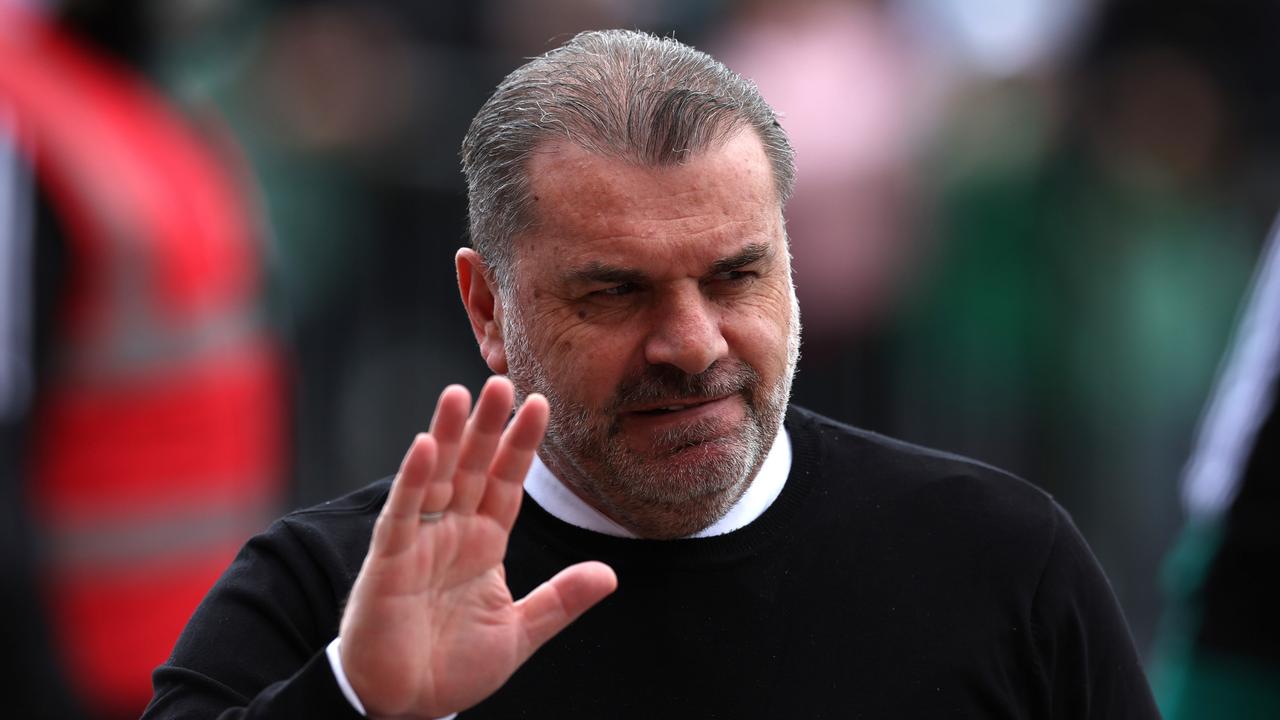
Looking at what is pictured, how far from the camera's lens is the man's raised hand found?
8.48 ft

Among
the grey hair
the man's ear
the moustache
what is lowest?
the moustache

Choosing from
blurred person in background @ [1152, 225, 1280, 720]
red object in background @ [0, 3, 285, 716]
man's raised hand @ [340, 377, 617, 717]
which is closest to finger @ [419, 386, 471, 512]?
man's raised hand @ [340, 377, 617, 717]

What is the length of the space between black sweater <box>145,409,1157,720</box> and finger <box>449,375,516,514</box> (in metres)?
0.50

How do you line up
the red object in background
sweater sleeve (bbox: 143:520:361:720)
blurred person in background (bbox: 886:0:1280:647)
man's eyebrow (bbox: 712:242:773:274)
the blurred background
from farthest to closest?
blurred person in background (bbox: 886:0:1280:647) < the blurred background < the red object in background < man's eyebrow (bbox: 712:242:773:274) < sweater sleeve (bbox: 143:520:361:720)

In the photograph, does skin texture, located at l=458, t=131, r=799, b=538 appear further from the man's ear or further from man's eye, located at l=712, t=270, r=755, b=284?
the man's ear

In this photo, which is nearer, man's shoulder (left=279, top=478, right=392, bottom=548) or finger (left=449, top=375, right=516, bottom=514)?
finger (left=449, top=375, right=516, bottom=514)

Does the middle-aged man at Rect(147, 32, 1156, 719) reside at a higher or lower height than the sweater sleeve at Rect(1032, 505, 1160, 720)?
higher

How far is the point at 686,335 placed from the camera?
2992 mm

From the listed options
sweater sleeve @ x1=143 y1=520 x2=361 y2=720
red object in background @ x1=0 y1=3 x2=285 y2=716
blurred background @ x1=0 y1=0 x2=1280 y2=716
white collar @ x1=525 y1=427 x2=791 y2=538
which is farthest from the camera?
blurred background @ x1=0 y1=0 x2=1280 y2=716

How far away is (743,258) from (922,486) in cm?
53

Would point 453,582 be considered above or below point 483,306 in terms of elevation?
below

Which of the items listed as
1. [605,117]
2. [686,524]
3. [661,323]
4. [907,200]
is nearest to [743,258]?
[661,323]

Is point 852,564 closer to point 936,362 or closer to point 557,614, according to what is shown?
point 557,614

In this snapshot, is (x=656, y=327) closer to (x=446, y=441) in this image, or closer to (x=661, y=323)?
(x=661, y=323)
